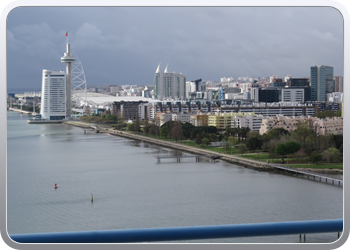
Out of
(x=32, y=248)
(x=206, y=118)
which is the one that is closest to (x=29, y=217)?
(x=32, y=248)

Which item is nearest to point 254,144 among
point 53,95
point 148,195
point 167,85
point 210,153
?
point 210,153

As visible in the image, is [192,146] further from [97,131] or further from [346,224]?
[346,224]

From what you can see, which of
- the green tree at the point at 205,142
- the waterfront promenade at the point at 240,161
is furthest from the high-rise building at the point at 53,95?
the green tree at the point at 205,142

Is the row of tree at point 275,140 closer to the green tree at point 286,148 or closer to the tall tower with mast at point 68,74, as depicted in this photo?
the green tree at point 286,148

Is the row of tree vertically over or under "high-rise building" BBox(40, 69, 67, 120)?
under

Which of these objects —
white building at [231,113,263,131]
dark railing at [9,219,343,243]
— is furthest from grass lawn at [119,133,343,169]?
dark railing at [9,219,343,243]

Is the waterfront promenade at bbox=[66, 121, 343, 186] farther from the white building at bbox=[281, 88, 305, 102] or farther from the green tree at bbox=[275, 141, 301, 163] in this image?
the white building at bbox=[281, 88, 305, 102]
